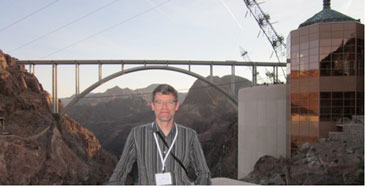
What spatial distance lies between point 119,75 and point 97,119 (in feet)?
309

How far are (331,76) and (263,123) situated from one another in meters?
7.69

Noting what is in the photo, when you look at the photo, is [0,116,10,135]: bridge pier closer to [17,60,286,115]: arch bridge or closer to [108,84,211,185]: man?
[17,60,286,115]: arch bridge

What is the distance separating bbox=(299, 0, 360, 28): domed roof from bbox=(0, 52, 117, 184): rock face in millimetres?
32387

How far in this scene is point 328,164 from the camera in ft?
58.1

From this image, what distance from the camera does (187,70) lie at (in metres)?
42.8

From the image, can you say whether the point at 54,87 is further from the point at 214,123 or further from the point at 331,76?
the point at 214,123

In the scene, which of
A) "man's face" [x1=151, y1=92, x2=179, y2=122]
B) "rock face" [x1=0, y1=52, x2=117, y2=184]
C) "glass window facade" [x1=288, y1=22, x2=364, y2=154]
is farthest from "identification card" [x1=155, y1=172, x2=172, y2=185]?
"rock face" [x1=0, y1=52, x2=117, y2=184]

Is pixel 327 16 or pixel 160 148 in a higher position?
pixel 327 16

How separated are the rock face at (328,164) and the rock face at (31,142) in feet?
77.7

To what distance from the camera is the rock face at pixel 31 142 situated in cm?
2759

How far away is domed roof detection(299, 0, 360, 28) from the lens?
23484mm

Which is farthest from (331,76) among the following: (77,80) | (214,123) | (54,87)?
(214,123)

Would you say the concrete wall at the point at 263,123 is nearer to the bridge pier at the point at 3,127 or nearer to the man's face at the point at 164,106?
the man's face at the point at 164,106

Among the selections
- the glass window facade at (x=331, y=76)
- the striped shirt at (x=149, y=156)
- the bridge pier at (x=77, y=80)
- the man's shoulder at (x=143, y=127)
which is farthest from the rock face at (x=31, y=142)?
the man's shoulder at (x=143, y=127)
